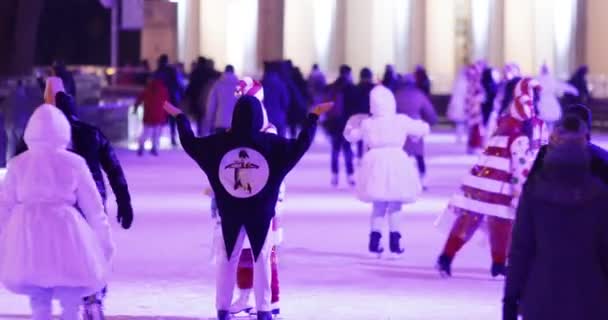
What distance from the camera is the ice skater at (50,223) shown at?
325 inches

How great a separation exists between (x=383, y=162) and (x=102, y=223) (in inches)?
212

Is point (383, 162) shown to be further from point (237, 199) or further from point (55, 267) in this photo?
point (55, 267)

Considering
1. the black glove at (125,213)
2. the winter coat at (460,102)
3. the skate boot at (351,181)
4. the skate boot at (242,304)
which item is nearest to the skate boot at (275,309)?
the skate boot at (242,304)

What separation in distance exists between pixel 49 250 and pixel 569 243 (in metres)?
2.79

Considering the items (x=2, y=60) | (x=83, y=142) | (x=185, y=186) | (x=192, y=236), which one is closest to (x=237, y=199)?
(x=83, y=142)

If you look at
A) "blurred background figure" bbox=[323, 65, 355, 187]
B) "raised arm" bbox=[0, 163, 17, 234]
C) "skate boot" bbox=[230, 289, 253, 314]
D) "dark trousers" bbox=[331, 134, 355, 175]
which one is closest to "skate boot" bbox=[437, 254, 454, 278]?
"skate boot" bbox=[230, 289, 253, 314]

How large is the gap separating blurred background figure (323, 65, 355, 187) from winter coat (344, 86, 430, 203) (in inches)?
291

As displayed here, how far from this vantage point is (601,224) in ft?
22.6

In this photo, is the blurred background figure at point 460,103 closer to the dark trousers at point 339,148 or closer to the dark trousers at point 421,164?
the dark trousers at point 339,148

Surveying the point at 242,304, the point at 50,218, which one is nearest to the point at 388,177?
the point at 242,304

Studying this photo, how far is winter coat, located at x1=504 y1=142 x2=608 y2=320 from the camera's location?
687 centimetres

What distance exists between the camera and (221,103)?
19.7 m

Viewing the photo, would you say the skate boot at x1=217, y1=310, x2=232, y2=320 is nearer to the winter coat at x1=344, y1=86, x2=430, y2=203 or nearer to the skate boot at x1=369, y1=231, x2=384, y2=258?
the winter coat at x1=344, y1=86, x2=430, y2=203

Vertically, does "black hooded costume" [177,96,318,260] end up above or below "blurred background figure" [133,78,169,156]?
above
